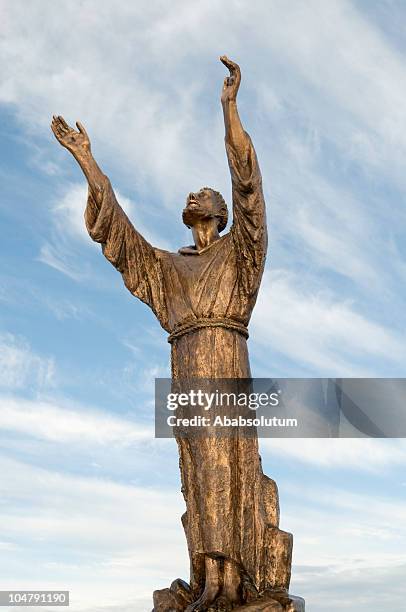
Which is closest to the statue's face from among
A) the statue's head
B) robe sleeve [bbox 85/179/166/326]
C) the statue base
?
the statue's head

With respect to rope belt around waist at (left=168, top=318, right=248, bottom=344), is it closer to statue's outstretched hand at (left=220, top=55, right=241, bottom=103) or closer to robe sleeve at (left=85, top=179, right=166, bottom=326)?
robe sleeve at (left=85, top=179, right=166, bottom=326)

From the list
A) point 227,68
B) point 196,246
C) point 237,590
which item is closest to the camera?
point 237,590

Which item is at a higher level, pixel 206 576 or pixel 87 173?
pixel 87 173

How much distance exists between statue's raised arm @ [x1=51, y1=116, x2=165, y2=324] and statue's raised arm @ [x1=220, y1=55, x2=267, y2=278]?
1.24 m

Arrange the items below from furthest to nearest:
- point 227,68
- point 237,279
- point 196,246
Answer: point 196,246 → point 237,279 → point 227,68

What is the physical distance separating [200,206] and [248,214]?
3.44ft

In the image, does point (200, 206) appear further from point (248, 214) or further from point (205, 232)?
point (248, 214)

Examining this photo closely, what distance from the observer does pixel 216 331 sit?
9570 millimetres

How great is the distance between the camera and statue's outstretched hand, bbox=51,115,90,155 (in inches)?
397

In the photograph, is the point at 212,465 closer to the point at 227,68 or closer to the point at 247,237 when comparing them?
the point at 247,237

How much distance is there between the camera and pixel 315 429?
1088 cm

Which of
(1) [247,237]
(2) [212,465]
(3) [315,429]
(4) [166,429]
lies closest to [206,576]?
(2) [212,465]

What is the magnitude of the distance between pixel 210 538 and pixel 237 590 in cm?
62

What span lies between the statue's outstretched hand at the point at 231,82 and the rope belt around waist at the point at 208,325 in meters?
2.45
